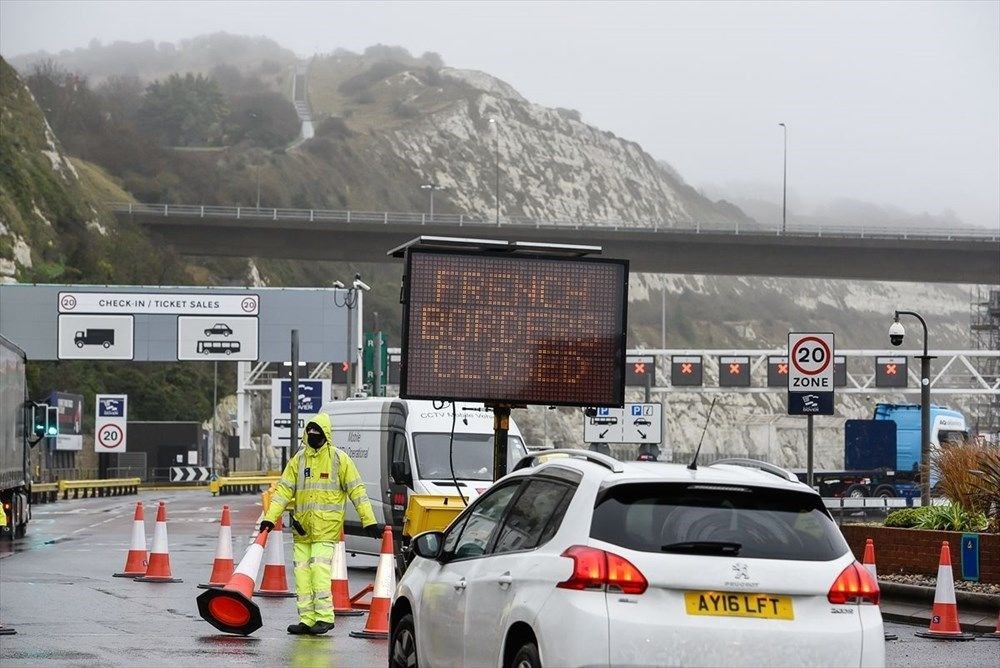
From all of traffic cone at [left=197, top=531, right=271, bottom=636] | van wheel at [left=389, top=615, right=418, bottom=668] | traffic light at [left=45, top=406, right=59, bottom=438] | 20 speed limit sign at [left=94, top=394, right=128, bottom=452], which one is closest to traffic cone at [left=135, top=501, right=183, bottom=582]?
traffic cone at [left=197, top=531, right=271, bottom=636]

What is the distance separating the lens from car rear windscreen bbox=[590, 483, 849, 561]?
7672mm

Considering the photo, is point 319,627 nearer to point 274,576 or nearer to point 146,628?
point 146,628

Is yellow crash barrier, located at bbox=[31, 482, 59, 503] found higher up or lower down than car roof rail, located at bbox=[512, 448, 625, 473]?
lower down

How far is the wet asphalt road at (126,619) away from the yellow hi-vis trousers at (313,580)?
21 centimetres

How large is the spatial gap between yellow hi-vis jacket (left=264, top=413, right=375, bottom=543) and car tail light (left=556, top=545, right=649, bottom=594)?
21.1 feet

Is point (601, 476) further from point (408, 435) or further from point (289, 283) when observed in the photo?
point (289, 283)

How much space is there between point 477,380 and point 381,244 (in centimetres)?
7633

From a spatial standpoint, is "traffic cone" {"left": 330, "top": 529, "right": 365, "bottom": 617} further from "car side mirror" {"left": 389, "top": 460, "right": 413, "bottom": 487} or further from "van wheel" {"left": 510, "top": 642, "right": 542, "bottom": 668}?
"van wheel" {"left": 510, "top": 642, "right": 542, "bottom": 668}

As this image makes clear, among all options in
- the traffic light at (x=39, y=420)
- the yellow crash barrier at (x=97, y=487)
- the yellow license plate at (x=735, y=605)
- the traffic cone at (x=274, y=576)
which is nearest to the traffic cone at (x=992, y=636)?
the traffic cone at (x=274, y=576)

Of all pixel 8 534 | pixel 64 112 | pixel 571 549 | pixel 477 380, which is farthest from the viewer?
pixel 64 112

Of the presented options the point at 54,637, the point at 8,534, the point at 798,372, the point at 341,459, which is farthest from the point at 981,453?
the point at 8,534

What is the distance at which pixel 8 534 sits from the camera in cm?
3200

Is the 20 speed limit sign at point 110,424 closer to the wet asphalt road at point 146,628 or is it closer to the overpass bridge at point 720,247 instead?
the overpass bridge at point 720,247

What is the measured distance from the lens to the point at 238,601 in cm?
1243
